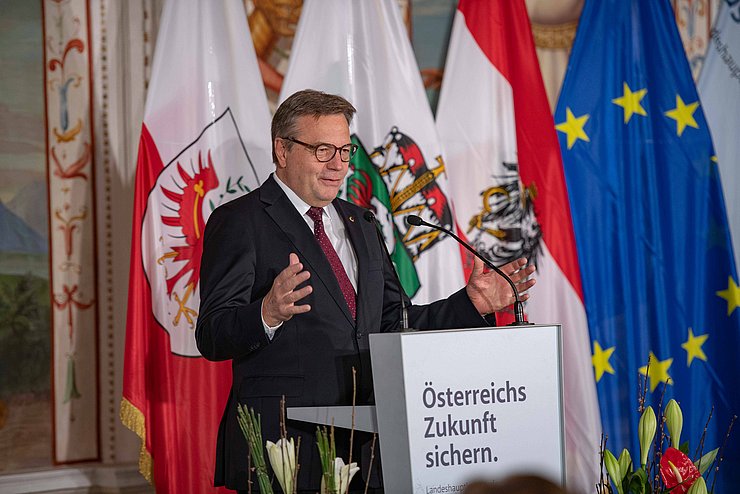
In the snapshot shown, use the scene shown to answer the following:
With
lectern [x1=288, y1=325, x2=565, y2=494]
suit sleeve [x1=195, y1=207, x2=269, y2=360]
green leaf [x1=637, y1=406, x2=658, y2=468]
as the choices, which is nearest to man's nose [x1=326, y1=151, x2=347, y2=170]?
suit sleeve [x1=195, y1=207, x2=269, y2=360]

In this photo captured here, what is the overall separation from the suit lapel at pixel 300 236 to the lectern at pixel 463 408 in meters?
0.47

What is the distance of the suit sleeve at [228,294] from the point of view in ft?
6.93

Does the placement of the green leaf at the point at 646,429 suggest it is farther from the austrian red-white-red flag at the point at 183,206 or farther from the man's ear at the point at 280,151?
the austrian red-white-red flag at the point at 183,206

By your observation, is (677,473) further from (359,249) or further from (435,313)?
(359,249)

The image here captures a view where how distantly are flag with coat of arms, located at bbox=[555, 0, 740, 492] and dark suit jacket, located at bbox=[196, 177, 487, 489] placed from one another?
206cm

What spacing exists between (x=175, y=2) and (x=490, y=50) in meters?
1.43

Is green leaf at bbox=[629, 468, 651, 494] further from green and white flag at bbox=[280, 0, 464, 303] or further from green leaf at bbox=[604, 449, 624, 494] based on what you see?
green and white flag at bbox=[280, 0, 464, 303]

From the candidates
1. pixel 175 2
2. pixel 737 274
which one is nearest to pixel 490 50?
pixel 175 2

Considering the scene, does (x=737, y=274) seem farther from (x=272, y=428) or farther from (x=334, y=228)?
(x=272, y=428)

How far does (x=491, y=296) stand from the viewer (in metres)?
2.29

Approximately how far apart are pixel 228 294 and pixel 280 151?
1.63ft

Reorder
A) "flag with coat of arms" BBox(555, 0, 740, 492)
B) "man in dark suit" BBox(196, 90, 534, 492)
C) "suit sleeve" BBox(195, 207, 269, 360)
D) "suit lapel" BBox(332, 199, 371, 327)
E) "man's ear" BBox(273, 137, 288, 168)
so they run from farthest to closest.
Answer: "flag with coat of arms" BBox(555, 0, 740, 492), "man's ear" BBox(273, 137, 288, 168), "suit lapel" BBox(332, 199, 371, 327), "man in dark suit" BBox(196, 90, 534, 492), "suit sleeve" BBox(195, 207, 269, 360)

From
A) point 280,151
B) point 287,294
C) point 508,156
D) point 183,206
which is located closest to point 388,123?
point 508,156

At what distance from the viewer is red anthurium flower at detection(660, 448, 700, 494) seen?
1742 mm
